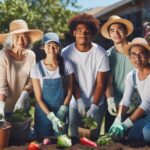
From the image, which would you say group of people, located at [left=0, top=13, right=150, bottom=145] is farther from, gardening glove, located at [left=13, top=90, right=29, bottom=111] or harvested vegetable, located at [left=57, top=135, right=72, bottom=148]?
harvested vegetable, located at [left=57, top=135, right=72, bottom=148]

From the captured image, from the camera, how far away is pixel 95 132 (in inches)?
212

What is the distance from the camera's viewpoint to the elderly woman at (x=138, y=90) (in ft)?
17.4

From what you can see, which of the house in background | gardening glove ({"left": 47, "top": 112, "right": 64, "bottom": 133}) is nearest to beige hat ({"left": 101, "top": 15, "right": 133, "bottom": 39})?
gardening glove ({"left": 47, "top": 112, "right": 64, "bottom": 133})

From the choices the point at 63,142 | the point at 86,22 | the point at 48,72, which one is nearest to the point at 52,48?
the point at 48,72

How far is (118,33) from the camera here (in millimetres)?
5441

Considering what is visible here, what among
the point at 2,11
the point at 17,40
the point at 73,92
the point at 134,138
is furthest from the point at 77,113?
the point at 2,11

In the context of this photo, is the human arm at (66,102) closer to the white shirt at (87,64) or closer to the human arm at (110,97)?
the white shirt at (87,64)

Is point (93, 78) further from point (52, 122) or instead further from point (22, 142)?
point (22, 142)

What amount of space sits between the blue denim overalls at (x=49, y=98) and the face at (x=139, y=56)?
87cm

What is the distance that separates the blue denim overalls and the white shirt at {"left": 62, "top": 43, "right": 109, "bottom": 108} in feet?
0.82

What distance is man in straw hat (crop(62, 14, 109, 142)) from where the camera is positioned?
17.9 feet

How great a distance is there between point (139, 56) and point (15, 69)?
4.74 ft

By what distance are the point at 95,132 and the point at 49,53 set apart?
105cm

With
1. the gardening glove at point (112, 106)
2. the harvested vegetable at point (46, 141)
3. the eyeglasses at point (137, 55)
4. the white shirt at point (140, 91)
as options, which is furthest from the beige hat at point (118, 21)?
the harvested vegetable at point (46, 141)
